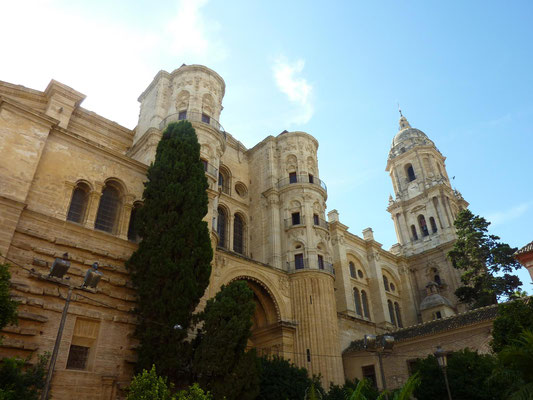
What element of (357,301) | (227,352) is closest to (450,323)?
(357,301)

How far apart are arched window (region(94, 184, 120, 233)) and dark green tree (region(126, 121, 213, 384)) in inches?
65.6

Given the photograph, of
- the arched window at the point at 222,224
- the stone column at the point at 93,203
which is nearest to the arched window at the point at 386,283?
the arched window at the point at 222,224

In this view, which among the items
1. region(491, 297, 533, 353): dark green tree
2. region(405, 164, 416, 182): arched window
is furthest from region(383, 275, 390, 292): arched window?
region(491, 297, 533, 353): dark green tree

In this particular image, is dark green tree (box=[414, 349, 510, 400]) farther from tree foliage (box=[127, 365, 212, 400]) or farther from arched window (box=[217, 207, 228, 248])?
arched window (box=[217, 207, 228, 248])

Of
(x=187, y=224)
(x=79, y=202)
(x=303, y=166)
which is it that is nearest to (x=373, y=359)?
(x=303, y=166)

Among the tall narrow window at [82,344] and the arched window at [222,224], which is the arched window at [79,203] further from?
the arched window at [222,224]

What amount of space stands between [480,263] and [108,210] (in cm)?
2603

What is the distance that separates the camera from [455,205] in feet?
139

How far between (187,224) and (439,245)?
28912mm

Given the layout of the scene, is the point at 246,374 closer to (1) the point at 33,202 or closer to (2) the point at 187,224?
(2) the point at 187,224

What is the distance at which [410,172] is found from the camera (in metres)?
46.8

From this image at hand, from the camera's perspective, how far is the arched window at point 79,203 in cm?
1694

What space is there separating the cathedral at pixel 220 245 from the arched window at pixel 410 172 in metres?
1.57

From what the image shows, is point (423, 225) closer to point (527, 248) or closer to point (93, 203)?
point (527, 248)
